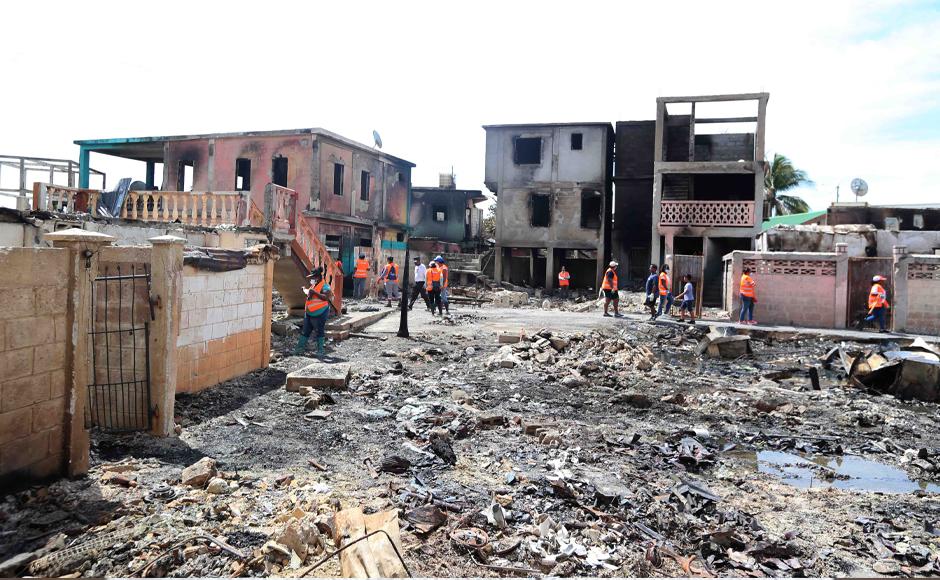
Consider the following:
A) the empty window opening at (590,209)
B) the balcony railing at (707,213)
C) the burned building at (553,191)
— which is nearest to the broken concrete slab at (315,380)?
the balcony railing at (707,213)

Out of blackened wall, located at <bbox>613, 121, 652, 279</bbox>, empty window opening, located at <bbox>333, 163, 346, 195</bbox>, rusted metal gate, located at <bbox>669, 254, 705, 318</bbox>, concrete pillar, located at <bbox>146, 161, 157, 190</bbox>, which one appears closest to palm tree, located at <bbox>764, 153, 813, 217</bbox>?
blackened wall, located at <bbox>613, 121, 652, 279</bbox>

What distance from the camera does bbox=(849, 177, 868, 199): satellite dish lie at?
81.7 feet

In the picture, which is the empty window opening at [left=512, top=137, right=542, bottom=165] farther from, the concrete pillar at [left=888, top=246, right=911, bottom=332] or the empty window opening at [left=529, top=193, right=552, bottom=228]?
the concrete pillar at [left=888, top=246, right=911, bottom=332]

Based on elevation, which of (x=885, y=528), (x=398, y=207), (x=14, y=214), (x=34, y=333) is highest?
(x=398, y=207)

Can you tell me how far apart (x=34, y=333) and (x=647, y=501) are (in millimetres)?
4982

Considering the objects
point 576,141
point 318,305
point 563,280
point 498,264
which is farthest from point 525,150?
point 318,305

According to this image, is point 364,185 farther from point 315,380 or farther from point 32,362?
point 32,362

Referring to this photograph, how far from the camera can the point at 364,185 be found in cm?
2745

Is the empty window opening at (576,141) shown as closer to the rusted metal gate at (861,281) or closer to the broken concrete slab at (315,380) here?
the rusted metal gate at (861,281)

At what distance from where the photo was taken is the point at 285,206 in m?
→ 15.9

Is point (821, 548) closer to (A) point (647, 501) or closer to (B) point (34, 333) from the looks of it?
(A) point (647, 501)

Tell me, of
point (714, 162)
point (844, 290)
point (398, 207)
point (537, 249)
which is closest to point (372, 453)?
point (844, 290)

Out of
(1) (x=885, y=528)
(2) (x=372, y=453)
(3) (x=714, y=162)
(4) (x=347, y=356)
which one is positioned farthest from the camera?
(3) (x=714, y=162)

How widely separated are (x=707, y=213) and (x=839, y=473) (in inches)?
783
